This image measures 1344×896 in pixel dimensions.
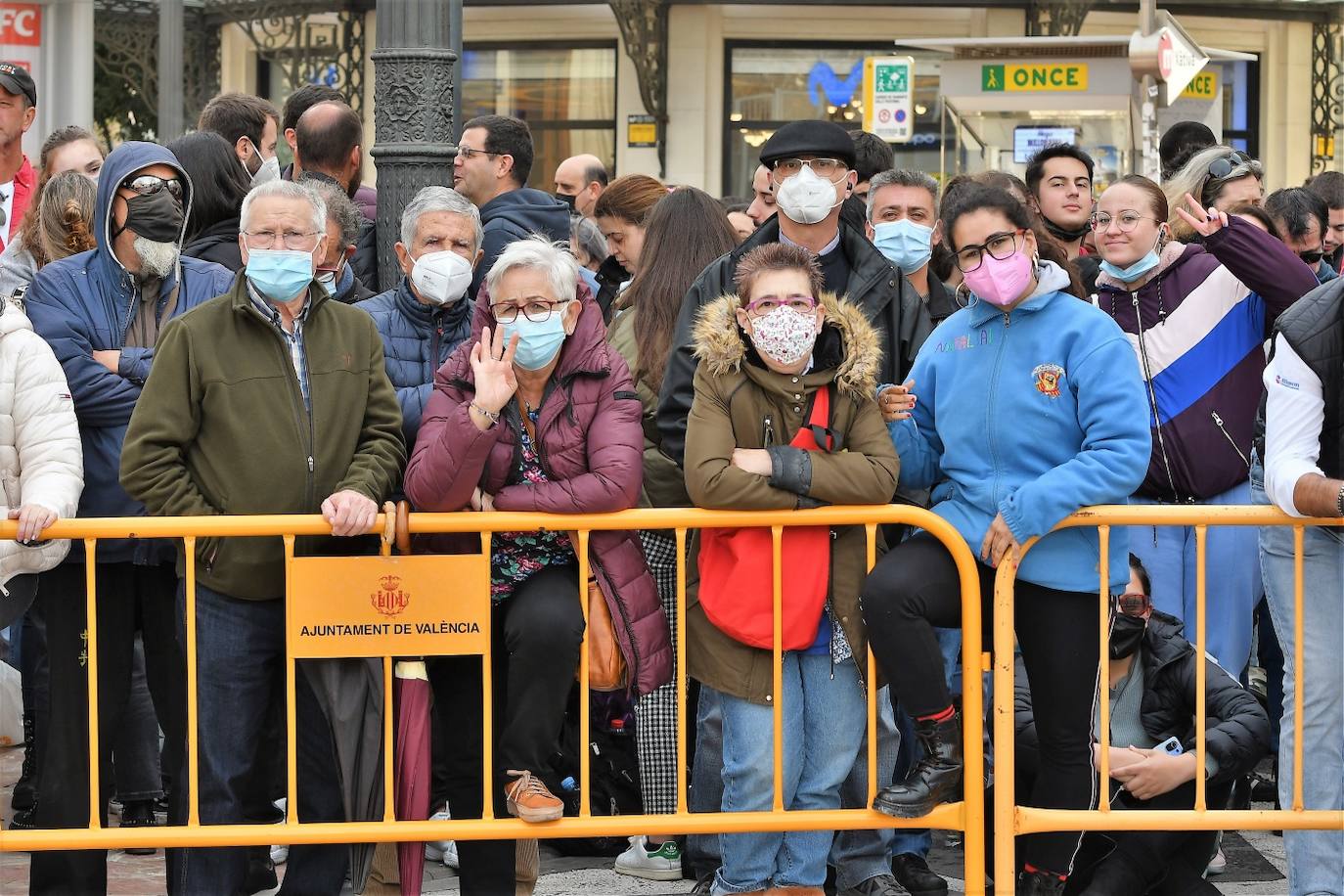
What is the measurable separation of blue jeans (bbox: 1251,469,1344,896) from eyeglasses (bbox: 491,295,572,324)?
219cm

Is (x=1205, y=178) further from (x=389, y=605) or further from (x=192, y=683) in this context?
(x=192, y=683)

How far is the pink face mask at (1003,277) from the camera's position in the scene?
4.88 metres

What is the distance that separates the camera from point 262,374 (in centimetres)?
483


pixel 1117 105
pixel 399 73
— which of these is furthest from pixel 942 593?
pixel 1117 105

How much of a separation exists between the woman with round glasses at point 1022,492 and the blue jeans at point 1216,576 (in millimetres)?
867

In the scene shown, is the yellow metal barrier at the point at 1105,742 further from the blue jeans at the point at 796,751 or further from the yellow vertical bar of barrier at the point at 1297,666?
the blue jeans at the point at 796,751

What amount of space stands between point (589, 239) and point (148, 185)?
2.37 m

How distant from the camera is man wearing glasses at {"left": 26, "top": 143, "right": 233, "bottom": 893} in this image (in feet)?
16.5

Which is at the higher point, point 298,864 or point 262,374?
point 262,374

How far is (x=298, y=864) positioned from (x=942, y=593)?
6.54ft

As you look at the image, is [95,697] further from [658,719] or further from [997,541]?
[997,541]

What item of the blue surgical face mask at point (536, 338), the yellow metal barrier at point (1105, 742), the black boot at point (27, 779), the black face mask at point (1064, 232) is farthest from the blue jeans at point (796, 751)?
the black boot at point (27, 779)

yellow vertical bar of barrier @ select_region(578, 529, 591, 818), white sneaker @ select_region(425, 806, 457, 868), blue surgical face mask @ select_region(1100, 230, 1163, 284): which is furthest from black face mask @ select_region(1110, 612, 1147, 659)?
white sneaker @ select_region(425, 806, 457, 868)

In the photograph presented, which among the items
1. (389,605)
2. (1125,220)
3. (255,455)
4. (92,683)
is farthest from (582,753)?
(1125,220)
